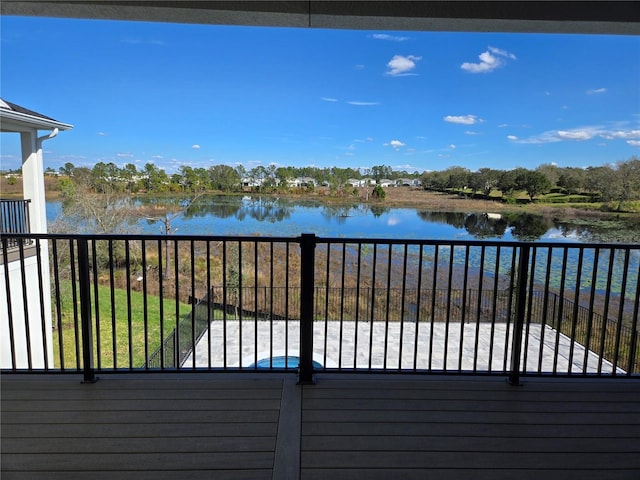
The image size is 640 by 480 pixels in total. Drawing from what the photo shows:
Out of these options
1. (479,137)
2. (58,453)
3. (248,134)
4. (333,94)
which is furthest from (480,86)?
(58,453)

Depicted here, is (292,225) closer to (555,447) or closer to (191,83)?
(555,447)

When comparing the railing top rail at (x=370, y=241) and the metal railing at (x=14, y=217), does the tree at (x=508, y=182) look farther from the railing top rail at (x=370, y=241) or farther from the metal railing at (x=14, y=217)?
the metal railing at (x=14, y=217)

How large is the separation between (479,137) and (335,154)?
16.7 feet

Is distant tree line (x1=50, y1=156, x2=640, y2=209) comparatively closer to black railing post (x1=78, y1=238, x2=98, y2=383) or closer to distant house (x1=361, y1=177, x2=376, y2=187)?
distant house (x1=361, y1=177, x2=376, y2=187)

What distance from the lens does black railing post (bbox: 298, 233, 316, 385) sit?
7.27 ft

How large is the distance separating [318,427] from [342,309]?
0.95m

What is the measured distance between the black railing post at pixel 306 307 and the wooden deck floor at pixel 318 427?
0.09 m

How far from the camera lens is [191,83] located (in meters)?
14.4

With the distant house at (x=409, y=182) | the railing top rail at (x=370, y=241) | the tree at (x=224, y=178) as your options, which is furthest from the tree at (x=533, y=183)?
the tree at (x=224, y=178)

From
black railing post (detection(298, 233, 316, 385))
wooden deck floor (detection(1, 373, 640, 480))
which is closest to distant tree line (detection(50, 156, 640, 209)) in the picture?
wooden deck floor (detection(1, 373, 640, 480))

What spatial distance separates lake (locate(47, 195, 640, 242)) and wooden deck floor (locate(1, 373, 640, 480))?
143 inches

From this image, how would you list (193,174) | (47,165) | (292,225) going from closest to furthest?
(292,225) → (47,165) → (193,174)

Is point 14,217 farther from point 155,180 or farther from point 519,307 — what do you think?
point 519,307

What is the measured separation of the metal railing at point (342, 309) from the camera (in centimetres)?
229
